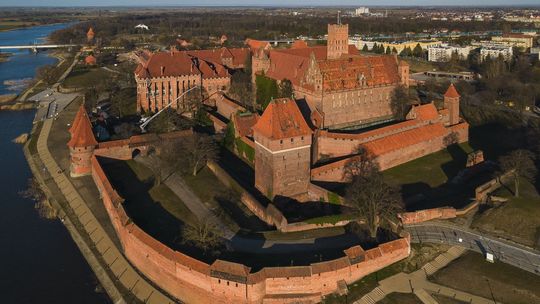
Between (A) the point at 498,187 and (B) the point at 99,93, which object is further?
(B) the point at 99,93

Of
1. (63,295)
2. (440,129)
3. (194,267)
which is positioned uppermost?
(440,129)

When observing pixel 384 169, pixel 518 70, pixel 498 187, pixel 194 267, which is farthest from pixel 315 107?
pixel 518 70

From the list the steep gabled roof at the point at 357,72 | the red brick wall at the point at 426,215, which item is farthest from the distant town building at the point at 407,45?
Answer: the red brick wall at the point at 426,215

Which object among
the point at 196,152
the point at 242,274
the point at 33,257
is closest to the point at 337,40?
the point at 196,152

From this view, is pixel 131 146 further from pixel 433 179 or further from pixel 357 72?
pixel 433 179

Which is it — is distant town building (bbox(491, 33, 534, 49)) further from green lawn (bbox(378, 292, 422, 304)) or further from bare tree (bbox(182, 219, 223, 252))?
bare tree (bbox(182, 219, 223, 252))

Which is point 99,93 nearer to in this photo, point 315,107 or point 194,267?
point 315,107

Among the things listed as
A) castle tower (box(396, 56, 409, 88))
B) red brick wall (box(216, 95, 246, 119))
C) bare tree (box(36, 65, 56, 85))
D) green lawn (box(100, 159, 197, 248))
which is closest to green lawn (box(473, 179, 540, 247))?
green lawn (box(100, 159, 197, 248))
